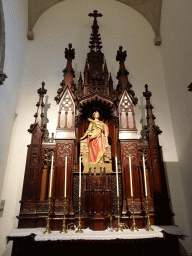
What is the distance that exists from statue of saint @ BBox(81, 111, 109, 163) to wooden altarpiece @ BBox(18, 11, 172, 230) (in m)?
0.27

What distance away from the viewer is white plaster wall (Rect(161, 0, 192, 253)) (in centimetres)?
489

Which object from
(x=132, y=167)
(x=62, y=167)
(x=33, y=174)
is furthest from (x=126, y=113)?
(x=33, y=174)

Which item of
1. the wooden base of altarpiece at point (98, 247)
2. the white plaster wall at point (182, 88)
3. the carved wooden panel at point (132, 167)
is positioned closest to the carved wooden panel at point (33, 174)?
the wooden base of altarpiece at point (98, 247)

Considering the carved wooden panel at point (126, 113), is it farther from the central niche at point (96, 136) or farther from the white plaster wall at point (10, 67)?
the white plaster wall at point (10, 67)

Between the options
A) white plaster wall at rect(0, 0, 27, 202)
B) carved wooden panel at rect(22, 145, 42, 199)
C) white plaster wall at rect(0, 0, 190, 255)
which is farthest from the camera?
white plaster wall at rect(0, 0, 190, 255)

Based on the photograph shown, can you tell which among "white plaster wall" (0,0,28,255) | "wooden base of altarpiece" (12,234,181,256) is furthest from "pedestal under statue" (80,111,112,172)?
"white plaster wall" (0,0,28,255)

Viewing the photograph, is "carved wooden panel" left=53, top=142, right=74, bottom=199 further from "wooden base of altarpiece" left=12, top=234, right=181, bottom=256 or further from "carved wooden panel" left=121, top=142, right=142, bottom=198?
"carved wooden panel" left=121, top=142, right=142, bottom=198

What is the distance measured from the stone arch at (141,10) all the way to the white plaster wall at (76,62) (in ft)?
0.54

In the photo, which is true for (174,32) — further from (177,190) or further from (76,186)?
(76,186)

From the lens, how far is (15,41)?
6.05 meters

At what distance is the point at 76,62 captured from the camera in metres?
6.93

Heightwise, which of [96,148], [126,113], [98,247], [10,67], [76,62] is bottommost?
[98,247]

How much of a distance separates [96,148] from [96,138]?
0.87 feet

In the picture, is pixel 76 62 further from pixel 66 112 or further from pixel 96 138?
pixel 96 138
